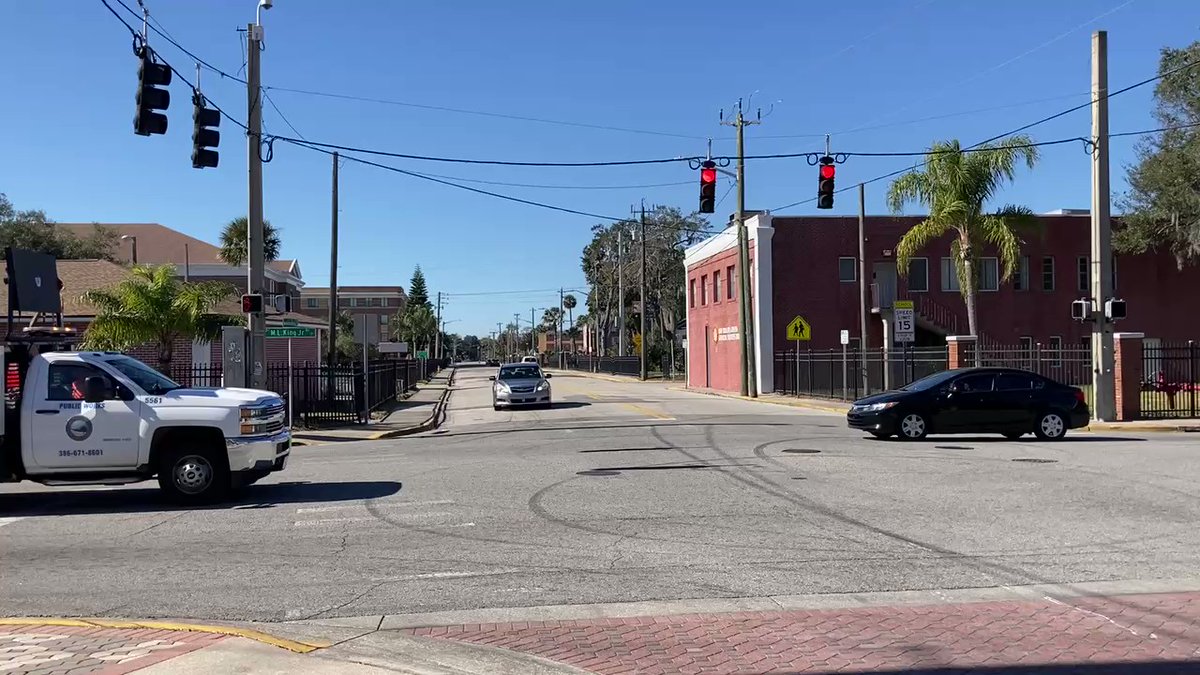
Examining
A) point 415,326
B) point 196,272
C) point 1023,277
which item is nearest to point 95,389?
point 1023,277

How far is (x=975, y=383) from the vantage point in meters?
19.5

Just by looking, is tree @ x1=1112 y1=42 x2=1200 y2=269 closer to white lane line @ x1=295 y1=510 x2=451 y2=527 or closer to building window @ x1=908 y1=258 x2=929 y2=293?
building window @ x1=908 y1=258 x2=929 y2=293

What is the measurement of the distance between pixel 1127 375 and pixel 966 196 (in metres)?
12.3

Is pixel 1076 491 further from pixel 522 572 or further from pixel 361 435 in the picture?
pixel 361 435

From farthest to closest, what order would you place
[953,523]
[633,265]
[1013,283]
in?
1. [633,265]
2. [1013,283]
3. [953,523]

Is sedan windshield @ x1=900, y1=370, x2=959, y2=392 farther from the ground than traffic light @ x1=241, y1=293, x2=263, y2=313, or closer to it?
closer to it

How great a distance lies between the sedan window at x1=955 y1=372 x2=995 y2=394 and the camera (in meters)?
19.4

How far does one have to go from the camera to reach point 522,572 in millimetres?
8250

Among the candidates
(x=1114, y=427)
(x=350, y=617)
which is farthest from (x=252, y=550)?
(x=1114, y=427)

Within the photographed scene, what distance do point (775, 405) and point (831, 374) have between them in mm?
3582

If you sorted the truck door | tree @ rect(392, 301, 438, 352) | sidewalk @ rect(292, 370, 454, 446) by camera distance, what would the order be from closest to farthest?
the truck door, sidewalk @ rect(292, 370, 454, 446), tree @ rect(392, 301, 438, 352)

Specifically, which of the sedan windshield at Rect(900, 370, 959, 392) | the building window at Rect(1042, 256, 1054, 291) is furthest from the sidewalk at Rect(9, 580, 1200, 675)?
the building window at Rect(1042, 256, 1054, 291)

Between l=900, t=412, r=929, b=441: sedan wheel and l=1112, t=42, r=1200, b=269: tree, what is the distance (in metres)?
28.3

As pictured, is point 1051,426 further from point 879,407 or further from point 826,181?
point 826,181
